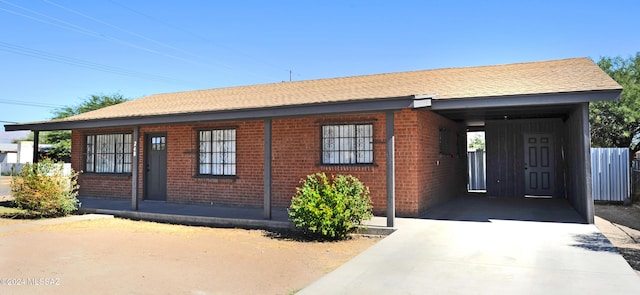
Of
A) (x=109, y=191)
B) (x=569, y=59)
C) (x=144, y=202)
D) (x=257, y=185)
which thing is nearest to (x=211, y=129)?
(x=257, y=185)

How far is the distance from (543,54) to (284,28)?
38.8 ft

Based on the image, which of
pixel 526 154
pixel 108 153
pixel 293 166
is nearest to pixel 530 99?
pixel 293 166

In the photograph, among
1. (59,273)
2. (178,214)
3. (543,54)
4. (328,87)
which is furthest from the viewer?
(543,54)

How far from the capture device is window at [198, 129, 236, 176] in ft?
36.9

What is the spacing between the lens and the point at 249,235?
7879mm

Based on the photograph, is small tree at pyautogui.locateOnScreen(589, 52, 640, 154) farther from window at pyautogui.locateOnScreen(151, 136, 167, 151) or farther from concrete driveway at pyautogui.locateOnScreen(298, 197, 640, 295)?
window at pyautogui.locateOnScreen(151, 136, 167, 151)

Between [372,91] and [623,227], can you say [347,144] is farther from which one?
[623,227]

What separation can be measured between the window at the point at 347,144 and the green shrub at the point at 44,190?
6.31 m

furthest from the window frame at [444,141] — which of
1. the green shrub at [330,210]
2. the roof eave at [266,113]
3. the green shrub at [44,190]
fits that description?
the green shrub at [44,190]

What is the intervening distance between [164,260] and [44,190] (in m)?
5.78

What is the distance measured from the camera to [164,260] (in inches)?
233

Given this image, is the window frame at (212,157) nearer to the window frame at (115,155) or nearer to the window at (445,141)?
the window frame at (115,155)

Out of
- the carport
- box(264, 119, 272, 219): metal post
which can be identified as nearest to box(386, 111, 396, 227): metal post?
box(264, 119, 272, 219): metal post

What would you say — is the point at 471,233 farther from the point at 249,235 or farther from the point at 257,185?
the point at 257,185
